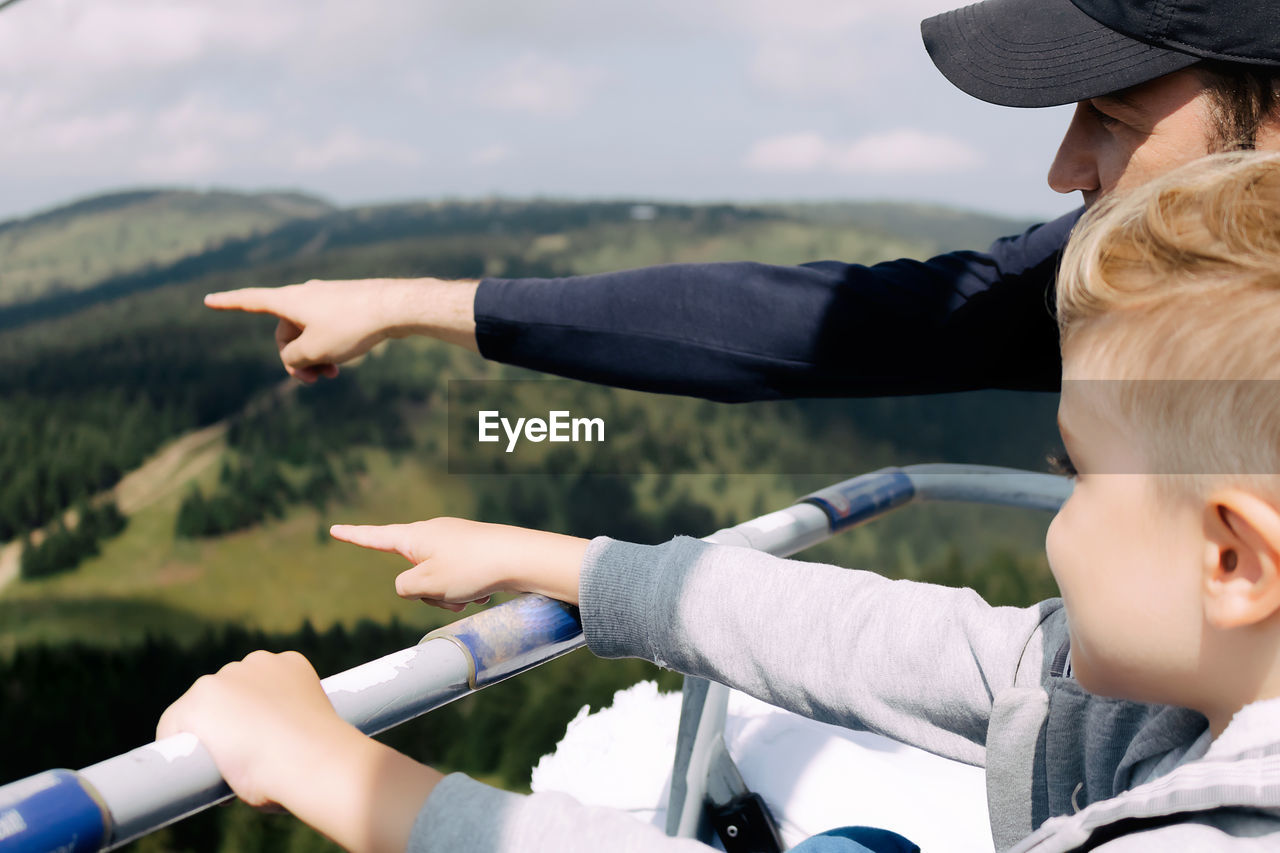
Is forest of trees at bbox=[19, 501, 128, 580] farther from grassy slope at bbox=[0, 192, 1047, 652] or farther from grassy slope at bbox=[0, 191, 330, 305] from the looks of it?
grassy slope at bbox=[0, 191, 330, 305]

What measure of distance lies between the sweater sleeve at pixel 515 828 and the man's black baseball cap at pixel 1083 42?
0.84 metres

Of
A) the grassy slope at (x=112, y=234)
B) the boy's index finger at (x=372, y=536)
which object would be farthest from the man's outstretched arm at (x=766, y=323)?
the grassy slope at (x=112, y=234)

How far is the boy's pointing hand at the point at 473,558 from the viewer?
0.78m

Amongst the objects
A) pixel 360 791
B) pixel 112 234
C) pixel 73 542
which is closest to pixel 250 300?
pixel 360 791

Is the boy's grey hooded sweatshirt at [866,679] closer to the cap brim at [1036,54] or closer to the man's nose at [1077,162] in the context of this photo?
the man's nose at [1077,162]

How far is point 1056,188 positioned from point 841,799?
2.64 ft

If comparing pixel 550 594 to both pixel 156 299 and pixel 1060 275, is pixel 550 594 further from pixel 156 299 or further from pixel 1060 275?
pixel 156 299

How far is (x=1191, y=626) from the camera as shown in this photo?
51cm

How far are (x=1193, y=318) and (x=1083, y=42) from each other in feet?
2.12

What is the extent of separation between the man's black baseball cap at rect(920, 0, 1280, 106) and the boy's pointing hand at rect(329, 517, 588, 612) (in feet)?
2.29

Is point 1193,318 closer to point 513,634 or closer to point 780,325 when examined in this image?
point 513,634

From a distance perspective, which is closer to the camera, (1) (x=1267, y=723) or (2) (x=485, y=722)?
(1) (x=1267, y=723)

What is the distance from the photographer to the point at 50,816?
436 millimetres

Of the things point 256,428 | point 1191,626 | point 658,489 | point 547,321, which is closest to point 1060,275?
point 1191,626
